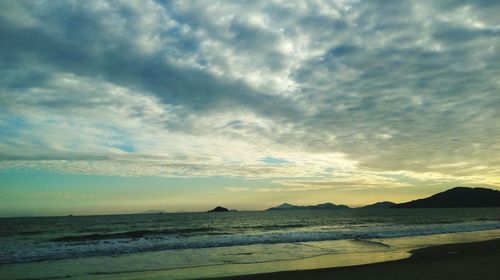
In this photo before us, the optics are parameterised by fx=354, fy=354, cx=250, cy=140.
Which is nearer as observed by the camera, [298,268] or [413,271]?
[413,271]

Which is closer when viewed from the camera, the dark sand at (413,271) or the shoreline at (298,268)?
the dark sand at (413,271)

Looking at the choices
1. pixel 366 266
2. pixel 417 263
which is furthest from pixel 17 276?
pixel 417 263

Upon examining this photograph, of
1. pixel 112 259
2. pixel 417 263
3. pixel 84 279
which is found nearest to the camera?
pixel 84 279

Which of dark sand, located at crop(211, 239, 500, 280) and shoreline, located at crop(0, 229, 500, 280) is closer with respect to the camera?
dark sand, located at crop(211, 239, 500, 280)

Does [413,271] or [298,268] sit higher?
[413,271]

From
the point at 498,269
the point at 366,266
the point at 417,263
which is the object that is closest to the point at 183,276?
the point at 366,266

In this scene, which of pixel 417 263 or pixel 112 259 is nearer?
pixel 417 263

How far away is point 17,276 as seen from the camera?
15297mm

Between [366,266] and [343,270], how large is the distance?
1388mm

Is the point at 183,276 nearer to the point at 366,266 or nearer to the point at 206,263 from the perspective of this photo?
the point at 206,263

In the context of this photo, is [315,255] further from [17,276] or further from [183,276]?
[17,276]

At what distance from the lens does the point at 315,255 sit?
20672mm

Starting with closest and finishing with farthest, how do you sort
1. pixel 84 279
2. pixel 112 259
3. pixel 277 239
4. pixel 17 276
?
pixel 84 279, pixel 17 276, pixel 112 259, pixel 277 239

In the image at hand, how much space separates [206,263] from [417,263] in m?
10.1
